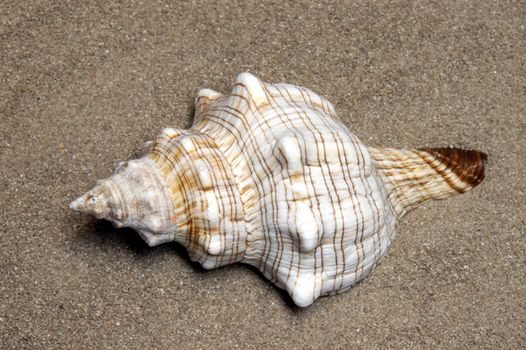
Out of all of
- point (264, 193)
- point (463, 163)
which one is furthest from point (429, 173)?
point (264, 193)

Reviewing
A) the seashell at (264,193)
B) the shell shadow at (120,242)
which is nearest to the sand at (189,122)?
the shell shadow at (120,242)

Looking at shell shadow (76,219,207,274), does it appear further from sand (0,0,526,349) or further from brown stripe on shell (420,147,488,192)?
brown stripe on shell (420,147,488,192)

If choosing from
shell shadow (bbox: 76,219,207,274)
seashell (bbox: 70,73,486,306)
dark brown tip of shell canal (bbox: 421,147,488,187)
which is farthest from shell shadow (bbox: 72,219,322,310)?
dark brown tip of shell canal (bbox: 421,147,488,187)

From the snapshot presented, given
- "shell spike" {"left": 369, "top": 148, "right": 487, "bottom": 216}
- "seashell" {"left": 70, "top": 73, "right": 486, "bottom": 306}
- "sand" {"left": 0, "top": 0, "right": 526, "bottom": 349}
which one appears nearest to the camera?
"seashell" {"left": 70, "top": 73, "right": 486, "bottom": 306}

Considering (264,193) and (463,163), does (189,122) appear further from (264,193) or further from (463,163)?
(463,163)

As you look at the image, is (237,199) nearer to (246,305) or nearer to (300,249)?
(300,249)
